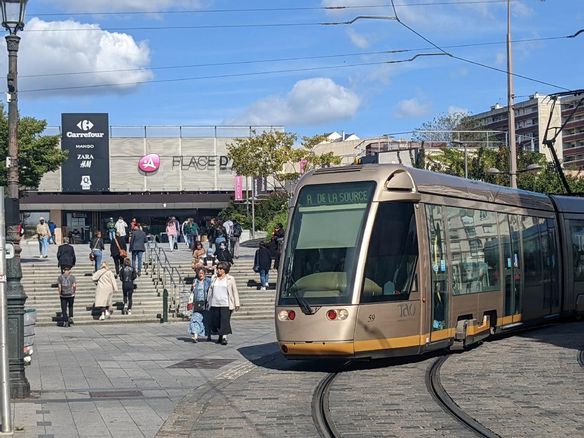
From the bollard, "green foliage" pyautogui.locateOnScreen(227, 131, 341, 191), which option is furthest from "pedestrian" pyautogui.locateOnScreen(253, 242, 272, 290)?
"green foliage" pyautogui.locateOnScreen(227, 131, 341, 191)

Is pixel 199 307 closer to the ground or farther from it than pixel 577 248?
closer to the ground

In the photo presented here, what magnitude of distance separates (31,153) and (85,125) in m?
22.2

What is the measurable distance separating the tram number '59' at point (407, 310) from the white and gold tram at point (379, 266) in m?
0.02

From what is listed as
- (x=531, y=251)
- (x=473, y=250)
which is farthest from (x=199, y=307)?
(x=531, y=251)

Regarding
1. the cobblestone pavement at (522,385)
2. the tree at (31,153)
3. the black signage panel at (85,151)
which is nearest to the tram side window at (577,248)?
the cobblestone pavement at (522,385)

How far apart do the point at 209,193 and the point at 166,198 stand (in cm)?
315

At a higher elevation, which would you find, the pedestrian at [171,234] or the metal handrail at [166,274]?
the pedestrian at [171,234]

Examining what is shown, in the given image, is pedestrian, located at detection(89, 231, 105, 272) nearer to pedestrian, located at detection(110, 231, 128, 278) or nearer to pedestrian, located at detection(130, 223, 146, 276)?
pedestrian, located at detection(110, 231, 128, 278)

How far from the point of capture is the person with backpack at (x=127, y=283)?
92.3 ft

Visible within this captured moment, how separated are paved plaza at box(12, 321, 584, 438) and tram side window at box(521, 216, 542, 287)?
1.34 meters

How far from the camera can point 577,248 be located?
24.7 m

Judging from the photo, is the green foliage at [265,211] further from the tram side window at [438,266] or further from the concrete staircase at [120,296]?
the tram side window at [438,266]

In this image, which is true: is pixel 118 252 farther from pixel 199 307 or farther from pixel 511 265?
pixel 511 265

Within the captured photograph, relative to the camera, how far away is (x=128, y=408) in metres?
12.7
